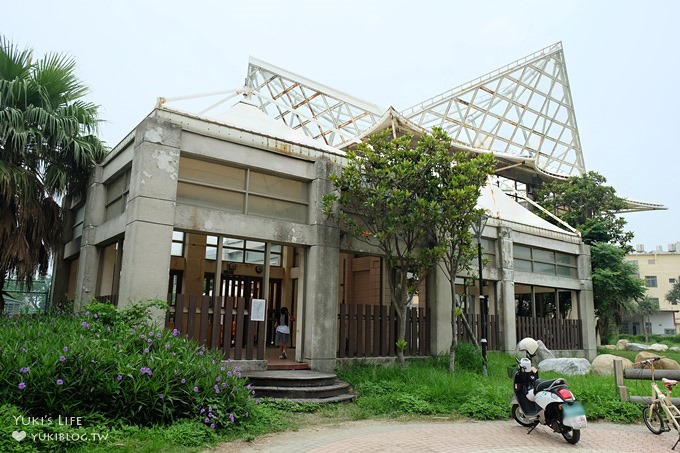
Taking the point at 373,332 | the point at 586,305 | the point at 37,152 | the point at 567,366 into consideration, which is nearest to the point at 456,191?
the point at 373,332

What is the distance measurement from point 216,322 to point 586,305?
15294 mm

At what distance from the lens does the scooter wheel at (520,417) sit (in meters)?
8.01

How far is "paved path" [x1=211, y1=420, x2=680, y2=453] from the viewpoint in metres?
6.65

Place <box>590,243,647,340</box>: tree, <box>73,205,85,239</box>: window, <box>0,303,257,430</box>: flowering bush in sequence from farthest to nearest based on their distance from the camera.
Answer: <box>590,243,647,340</box>: tree < <box>73,205,85,239</box>: window < <box>0,303,257,430</box>: flowering bush

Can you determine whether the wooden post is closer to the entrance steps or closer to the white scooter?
the white scooter

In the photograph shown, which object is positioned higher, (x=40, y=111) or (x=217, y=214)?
(x=40, y=111)

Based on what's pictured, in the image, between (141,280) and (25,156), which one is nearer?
(141,280)

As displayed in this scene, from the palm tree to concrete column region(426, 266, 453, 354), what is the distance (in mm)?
9314

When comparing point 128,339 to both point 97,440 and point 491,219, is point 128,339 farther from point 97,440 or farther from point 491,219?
point 491,219

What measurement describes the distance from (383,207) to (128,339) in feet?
20.1

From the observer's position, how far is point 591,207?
27906 millimetres

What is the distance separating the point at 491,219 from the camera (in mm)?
17359

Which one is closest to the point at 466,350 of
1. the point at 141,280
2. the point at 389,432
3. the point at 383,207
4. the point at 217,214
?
the point at 383,207

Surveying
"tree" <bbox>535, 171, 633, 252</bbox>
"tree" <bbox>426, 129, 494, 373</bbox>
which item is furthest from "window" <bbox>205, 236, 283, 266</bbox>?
"tree" <bbox>535, 171, 633, 252</bbox>
